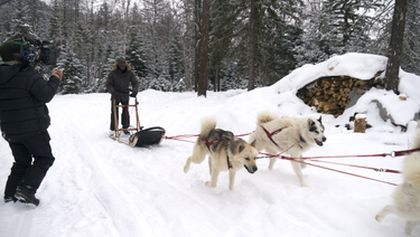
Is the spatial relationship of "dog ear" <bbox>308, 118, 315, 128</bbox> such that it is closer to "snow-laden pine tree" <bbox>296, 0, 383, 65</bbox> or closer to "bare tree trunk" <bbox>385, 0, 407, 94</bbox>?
"bare tree trunk" <bbox>385, 0, 407, 94</bbox>

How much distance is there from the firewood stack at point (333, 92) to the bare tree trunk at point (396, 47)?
47 cm

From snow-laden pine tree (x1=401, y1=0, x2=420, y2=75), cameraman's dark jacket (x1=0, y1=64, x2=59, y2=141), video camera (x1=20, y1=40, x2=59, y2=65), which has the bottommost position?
cameraman's dark jacket (x1=0, y1=64, x2=59, y2=141)

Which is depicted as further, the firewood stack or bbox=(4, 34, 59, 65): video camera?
the firewood stack

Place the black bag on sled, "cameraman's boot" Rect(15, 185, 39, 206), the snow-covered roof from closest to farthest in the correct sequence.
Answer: "cameraman's boot" Rect(15, 185, 39, 206) → the black bag on sled → the snow-covered roof

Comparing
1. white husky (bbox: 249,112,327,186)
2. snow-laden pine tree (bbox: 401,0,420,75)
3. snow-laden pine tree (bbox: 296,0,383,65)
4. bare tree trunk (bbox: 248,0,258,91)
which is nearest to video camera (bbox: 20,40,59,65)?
white husky (bbox: 249,112,327,186)

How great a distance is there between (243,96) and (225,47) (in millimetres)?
9537

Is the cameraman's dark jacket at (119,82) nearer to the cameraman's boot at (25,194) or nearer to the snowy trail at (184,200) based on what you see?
the snowy trail at (184,200)

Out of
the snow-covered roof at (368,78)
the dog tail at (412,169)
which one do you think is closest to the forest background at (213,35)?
the snow-covered roof at (368,78)

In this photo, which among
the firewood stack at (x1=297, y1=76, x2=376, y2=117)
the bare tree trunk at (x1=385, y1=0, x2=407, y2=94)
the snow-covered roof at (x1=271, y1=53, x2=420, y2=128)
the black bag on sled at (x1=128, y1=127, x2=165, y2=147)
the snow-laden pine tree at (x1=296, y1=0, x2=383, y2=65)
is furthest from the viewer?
the snow-laden pine tree at (x1=296, y1=0, x2=383, y2=65)

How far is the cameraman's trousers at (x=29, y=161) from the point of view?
12.6ft

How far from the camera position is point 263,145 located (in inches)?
219

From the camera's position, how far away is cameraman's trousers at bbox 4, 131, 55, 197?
151 inches

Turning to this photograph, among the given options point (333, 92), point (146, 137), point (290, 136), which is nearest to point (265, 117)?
point (290, 136)

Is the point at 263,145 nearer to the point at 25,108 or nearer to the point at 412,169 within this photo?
the point at 412,169
